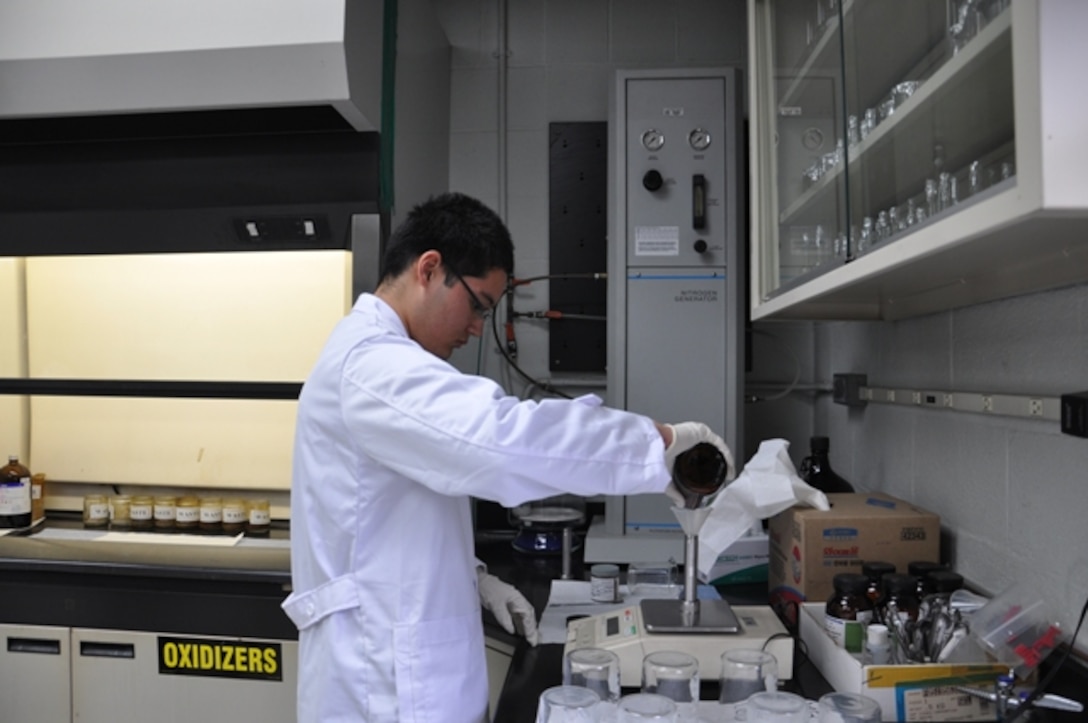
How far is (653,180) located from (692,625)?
1277 mm

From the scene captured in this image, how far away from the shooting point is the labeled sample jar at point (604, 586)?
1.65 m

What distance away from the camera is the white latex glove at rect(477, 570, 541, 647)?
147 centimetres

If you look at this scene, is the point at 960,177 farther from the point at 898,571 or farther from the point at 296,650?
the point at 296,650

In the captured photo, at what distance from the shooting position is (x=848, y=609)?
1.23 m

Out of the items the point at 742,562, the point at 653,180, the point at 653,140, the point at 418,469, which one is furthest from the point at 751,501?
the point at 653,140

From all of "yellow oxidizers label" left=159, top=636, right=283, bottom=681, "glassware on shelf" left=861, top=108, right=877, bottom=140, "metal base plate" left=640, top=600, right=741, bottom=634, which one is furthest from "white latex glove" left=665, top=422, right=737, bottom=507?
"yellow oxidizers label" left=159, top=636, right=283, bottom=681

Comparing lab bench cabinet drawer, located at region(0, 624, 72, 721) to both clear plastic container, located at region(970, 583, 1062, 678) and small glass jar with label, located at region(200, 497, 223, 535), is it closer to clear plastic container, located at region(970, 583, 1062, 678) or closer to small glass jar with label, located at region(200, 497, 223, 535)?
small glass jar with label, located at region(200, 497, 223, 535)

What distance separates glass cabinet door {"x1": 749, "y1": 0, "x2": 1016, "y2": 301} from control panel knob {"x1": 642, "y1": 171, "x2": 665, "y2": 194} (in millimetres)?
373

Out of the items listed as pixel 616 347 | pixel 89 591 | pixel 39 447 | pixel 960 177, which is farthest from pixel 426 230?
pixel 39 447

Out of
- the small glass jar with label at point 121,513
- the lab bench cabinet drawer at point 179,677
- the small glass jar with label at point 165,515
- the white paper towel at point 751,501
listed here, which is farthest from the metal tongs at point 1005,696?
the small glass jar with label at point 121,513

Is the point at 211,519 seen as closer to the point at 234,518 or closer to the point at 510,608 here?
the point at 234,518

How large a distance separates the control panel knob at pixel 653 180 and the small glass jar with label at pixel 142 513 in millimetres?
1582

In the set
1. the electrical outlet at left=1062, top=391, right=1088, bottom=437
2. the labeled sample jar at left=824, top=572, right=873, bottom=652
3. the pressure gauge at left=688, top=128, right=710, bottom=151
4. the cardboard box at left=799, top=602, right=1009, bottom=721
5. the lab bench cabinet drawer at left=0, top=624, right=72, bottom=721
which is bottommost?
the lab bench cabinet drawer at left=0, top=624, right=72, bottom=721

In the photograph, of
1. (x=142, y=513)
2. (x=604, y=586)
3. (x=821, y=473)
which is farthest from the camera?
(x=142, y=513)
